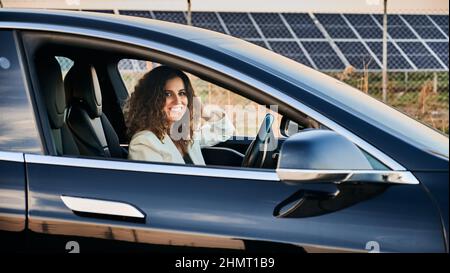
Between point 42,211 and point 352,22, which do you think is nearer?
point 42,211

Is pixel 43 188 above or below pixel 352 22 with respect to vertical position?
below

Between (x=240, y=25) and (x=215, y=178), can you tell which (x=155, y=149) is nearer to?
(x=215, y=178)

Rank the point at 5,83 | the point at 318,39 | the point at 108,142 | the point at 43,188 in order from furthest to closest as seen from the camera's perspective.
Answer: the point at 318,39
the point at 108,142
the point at 5,83
the point at 43,188

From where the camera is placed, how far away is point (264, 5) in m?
17.6

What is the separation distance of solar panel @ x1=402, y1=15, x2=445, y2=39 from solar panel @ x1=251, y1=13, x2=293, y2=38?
116 inches

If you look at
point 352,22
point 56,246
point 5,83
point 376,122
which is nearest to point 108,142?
point 5,83

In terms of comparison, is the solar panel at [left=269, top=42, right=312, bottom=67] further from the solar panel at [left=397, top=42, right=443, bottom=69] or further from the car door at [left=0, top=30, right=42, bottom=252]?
the car door at [left=0, top=30, right=42, bottom=252]

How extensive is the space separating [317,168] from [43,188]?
3.15 feet

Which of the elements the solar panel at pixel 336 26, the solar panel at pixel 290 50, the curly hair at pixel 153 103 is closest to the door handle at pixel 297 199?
the curly hair at pixel 153 103

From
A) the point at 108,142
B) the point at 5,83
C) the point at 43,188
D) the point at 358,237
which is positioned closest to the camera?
the point at 358,237

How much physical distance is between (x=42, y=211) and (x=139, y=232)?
1.16 ft

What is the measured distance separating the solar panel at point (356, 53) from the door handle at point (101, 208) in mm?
13556
